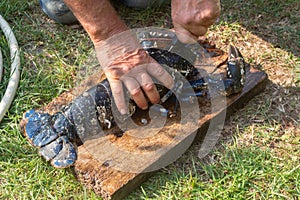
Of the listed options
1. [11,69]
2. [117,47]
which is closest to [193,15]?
[117,47]

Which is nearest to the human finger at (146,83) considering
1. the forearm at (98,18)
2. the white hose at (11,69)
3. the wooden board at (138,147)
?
the wooden board at (138,147)

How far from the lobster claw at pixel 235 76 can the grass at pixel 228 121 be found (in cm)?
20

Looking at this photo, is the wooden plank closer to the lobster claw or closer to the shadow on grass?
the lobster claw

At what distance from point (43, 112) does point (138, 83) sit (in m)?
0.73

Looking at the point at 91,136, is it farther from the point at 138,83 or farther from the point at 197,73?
the point at 197,73

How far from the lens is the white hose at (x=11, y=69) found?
3.38 metres

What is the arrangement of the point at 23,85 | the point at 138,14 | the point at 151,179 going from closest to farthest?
the point at 151,179 < the point at 23,85 < the point at 138,14

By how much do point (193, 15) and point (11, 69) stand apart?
153cm

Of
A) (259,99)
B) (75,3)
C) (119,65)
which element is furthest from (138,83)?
(259,99)

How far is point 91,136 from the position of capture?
3.07m

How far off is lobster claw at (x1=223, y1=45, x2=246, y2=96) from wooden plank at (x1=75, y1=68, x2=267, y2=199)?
6 cm

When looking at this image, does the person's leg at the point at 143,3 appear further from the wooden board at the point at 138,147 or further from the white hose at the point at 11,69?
the wooden board at the point at 138,147

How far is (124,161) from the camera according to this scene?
9.46 ft

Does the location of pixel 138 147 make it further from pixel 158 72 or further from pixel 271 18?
pixel 271 18
